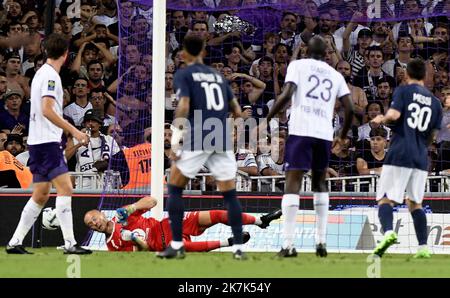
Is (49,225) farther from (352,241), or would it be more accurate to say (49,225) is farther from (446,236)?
(446,236)

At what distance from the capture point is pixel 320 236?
13.0 meters

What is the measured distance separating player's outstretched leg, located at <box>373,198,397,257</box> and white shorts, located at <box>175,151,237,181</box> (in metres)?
2.06

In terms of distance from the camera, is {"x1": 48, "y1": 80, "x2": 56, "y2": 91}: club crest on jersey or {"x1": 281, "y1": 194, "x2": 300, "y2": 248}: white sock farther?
{"x1": 48, "y1": 80, "x2": 56, "y2": 91}: club crest on jersey

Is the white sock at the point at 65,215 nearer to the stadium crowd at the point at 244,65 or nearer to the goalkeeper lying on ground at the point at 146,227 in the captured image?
the goalkeeper lying on ground at the point at 146,227

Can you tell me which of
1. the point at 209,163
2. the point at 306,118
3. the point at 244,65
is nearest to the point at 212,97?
the point at 209,163

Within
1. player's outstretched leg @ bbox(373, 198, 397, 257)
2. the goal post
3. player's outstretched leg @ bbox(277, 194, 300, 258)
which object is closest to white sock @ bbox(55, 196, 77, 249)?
player's outstretched leg @ bbox(277, 194, 300, 258)

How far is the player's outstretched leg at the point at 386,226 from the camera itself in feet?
40.5

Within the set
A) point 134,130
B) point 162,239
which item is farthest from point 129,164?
point 162,239

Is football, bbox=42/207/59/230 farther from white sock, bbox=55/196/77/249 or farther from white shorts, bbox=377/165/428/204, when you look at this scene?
white shorts, bbox=377/165/428/204

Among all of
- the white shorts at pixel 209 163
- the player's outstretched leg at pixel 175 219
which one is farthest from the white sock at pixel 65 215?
the white shorts at pixel 209 163

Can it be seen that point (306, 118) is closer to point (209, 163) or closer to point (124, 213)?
point (209, 163)

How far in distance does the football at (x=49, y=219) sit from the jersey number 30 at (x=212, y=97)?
7.47 metres

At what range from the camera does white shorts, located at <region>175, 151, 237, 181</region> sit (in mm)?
11617

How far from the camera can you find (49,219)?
60.2 ft
